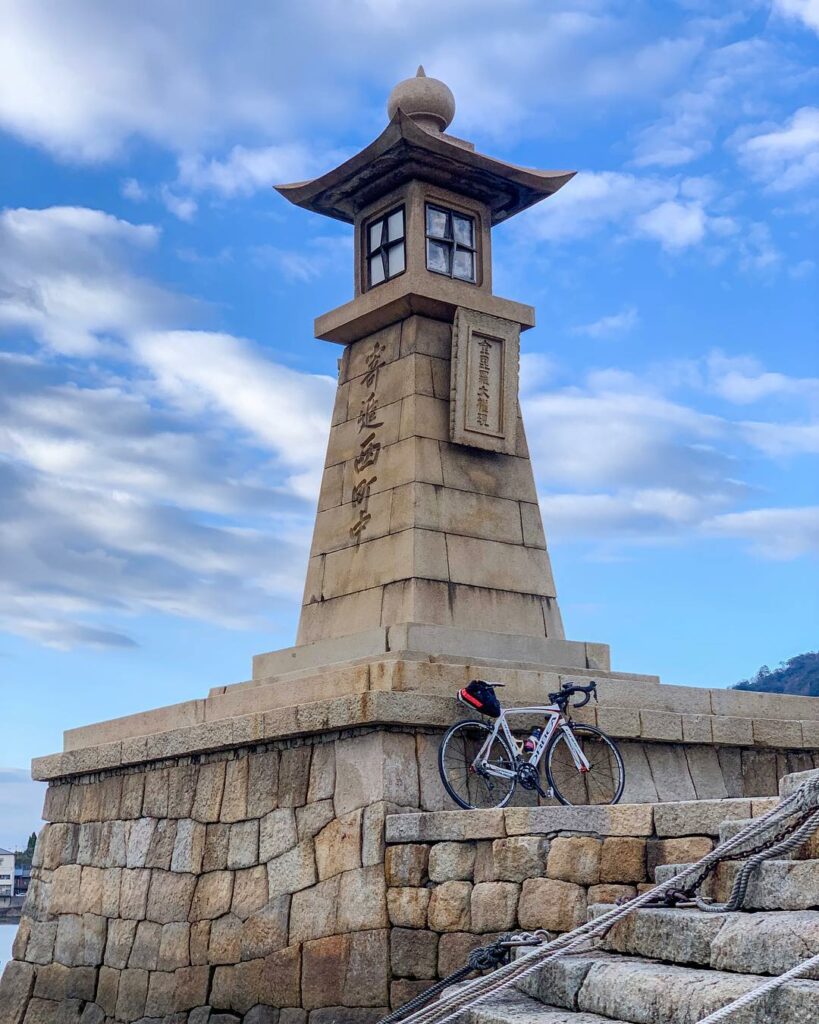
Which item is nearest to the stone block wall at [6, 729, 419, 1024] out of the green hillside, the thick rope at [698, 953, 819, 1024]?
the thick rope at [698, 953, 819, 1024]

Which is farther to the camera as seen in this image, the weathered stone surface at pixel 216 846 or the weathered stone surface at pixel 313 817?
the weathered stone surface at pixel 216 846

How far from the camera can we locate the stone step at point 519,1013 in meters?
5.21

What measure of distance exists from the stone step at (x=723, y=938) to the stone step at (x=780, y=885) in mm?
67

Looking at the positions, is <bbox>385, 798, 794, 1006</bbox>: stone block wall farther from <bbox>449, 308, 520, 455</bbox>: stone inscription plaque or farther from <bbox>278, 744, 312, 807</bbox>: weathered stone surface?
<bbox>449, 308, 520, 455</bbox>: stone inscription plaque

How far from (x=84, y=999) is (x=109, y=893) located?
91 cm

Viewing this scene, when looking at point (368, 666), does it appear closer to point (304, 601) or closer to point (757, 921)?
point (304, 601)

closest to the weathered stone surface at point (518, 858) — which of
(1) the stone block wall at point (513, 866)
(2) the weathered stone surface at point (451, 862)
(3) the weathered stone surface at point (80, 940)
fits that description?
(1) the stone block wall at point (513, 866)

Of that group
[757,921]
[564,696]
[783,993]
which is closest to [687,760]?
[564,696]

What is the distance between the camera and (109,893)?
36.7ft

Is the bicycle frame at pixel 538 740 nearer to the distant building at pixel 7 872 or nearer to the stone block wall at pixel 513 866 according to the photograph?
the stone block wall at pixel 513 866

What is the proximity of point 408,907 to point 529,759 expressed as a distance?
150 cm

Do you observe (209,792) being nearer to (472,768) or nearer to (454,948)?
(472,768)

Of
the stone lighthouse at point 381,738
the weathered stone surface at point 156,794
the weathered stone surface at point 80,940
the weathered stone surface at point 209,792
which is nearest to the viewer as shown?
the stone lighthouse at point 381,738

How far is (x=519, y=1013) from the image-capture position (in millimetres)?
5566
